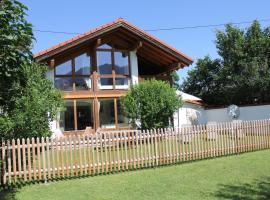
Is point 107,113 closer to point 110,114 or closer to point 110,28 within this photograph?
point 110,114

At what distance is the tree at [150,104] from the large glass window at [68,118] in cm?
406

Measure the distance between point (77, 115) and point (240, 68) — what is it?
1578 cm

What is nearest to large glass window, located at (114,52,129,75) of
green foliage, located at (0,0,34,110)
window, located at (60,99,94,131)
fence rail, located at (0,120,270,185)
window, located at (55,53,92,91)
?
window, located at (55,53,92,91)

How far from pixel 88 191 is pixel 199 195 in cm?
255

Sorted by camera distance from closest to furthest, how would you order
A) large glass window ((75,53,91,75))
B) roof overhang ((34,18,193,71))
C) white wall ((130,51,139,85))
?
roof overhang ((34,18,193,71)) → large glass window ((75,53,91,75)) → white wall ((130,51,139,85))

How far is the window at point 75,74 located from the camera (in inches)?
810

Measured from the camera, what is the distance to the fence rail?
32.5ft

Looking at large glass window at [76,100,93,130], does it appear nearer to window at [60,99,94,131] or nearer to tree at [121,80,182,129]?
window at [60,99,94,131]

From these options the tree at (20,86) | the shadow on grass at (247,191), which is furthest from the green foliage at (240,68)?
the shadow on grass at (247,191)

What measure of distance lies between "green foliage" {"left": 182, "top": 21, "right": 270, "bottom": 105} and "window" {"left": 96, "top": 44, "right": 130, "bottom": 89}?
11.9 metres

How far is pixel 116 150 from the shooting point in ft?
37.7

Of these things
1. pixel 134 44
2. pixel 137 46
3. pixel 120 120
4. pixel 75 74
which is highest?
pixel 134 44

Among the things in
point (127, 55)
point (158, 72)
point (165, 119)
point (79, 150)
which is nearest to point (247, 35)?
point (158, 72)

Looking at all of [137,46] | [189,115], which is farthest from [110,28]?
[189,115]
